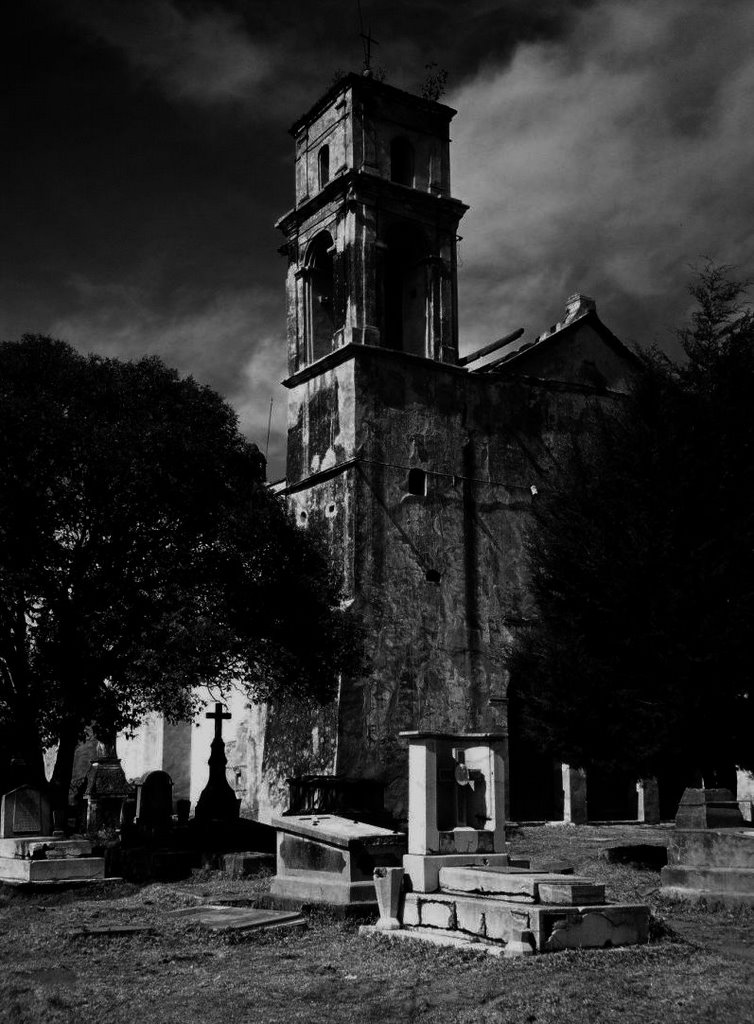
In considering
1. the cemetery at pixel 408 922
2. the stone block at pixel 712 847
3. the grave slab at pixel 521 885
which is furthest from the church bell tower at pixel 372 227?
the grave slab at pixel 521 885

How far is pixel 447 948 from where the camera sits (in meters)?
9.01

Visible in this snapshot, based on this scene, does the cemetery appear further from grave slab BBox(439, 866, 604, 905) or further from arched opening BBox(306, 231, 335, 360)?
arched opening BBox(306, 231, 335, 360)

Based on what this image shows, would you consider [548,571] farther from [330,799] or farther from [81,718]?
[81,718]

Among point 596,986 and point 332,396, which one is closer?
point 596,986

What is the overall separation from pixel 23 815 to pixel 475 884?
8367mm

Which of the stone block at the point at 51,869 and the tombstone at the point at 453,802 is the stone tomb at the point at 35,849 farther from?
the tombstone at the point at 453,802

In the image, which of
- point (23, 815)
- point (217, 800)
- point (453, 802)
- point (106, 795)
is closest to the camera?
point (453, 802)

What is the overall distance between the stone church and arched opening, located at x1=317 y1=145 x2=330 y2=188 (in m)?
0.07

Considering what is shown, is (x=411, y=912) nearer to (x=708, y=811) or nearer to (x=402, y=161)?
(x=708, y=811)

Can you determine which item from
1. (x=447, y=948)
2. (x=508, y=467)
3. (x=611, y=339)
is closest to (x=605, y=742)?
(x=447, y=948)

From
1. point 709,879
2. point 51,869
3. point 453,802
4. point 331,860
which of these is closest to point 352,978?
point 453,802

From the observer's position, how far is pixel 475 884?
9.73 metres

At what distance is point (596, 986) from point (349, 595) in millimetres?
15279

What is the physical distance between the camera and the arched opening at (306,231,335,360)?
2602 centimetres
